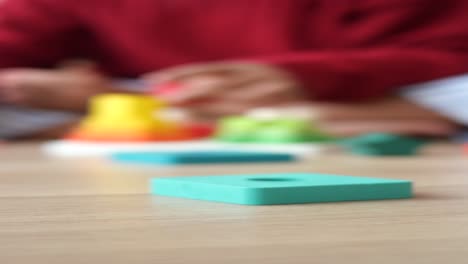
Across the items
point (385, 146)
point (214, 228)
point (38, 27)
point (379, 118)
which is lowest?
point (214, 228)

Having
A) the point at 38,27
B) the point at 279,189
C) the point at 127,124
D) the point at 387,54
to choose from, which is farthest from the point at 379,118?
the point at 279,189

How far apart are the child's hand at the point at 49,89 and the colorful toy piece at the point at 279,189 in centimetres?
99

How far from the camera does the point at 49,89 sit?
4.42ft

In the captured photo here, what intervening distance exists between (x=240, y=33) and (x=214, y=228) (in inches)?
49.8

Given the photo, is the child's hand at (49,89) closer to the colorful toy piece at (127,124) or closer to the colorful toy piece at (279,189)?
the colorful toy piece at (127,124)

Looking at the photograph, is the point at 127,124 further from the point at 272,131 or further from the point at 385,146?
the point at 385,146

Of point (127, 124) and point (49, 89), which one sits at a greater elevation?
point (49, 89)

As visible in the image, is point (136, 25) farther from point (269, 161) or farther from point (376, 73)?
point (269, 161)

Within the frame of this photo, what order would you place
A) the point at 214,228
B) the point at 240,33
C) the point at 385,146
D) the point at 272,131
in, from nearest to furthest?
the point at 214,228 < the point at 385,146 < the point at 272,131 < the point at 240,33

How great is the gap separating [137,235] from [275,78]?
3.25 ft

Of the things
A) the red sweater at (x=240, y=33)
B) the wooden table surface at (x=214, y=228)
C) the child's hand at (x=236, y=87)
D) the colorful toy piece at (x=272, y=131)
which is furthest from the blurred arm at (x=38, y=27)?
the wooden table surface at (x=214, y=228)

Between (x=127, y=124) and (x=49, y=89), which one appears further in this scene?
(x=49, y=89)

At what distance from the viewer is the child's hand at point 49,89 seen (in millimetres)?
1317

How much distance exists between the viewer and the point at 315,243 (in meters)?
0.23
